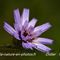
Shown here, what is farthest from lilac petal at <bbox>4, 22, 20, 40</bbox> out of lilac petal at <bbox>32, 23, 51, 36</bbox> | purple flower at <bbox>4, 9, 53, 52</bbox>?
lilac petal at <bbox>32, 23, 51, 36</bbox>

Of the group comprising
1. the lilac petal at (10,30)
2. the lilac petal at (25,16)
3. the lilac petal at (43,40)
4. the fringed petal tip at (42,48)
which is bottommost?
the fringed petal tip at (42,48)

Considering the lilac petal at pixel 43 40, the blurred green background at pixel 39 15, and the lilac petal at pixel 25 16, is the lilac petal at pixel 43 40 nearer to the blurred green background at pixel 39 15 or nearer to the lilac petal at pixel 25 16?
the blurred green background at pixel 39 15

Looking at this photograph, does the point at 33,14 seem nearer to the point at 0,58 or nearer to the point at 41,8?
the point at 41,8

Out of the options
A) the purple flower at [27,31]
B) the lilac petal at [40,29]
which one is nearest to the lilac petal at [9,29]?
the purple flower at [27,31]

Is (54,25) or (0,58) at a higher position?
(54,25)

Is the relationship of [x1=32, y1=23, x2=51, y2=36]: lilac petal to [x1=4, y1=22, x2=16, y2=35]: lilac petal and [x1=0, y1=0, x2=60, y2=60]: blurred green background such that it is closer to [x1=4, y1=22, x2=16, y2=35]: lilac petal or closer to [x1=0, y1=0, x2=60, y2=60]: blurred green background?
[x1=0, y1=0, x2=60, y2=60]: blurred green background

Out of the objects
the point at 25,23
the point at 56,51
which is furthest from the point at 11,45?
the point at 56,51
